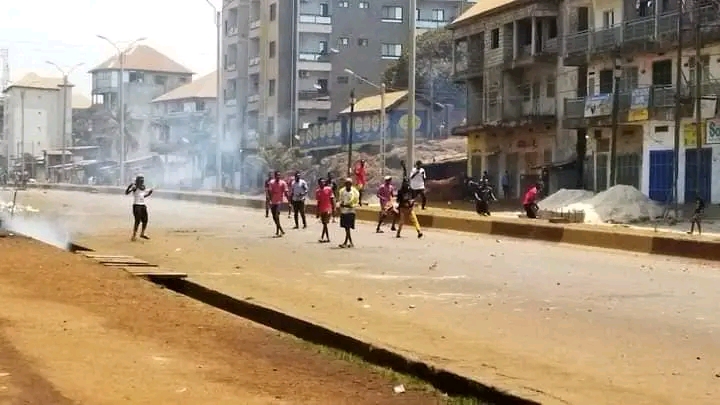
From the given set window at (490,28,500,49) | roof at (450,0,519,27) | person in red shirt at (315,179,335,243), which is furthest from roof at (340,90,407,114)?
person in red shirt at (315,179,335,243)

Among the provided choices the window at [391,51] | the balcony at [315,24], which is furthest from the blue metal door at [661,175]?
the window at [391,51]

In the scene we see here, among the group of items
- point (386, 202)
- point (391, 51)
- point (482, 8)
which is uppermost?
point (391, 51)

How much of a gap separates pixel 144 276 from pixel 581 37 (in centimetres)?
3556

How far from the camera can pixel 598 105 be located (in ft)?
153

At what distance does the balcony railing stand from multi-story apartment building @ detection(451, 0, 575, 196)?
21146 mm

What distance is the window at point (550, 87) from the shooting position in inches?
2168

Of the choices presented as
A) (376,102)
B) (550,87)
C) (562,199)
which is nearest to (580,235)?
(562,199)

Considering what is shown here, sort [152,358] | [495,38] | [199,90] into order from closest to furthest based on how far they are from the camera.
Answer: [152,358], [495,38], [199,90]

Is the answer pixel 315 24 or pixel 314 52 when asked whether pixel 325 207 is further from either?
pixel 315 24

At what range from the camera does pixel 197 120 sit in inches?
4232

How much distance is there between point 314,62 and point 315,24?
2719mm

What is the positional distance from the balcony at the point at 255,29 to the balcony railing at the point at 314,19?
18.0 feet

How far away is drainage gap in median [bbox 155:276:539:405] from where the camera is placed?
809cm

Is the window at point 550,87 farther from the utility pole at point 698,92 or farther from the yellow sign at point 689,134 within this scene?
the utility pole at point 698,92
